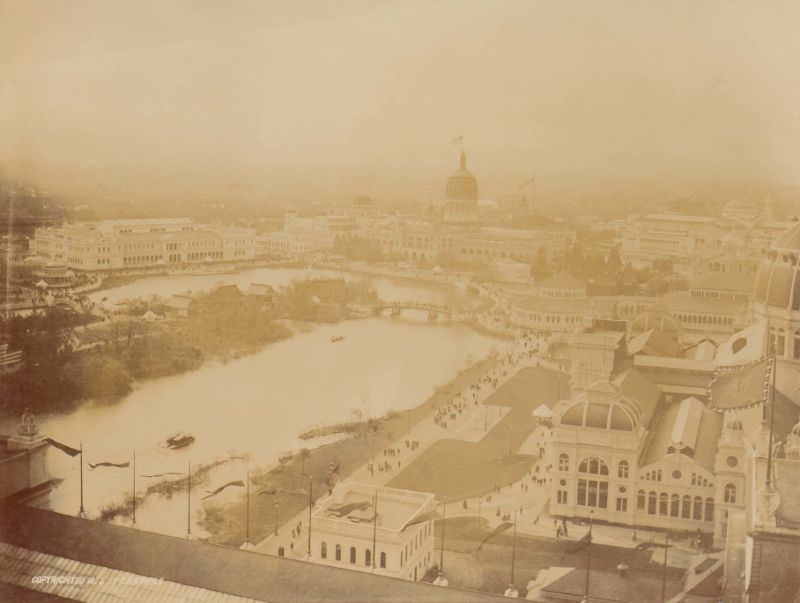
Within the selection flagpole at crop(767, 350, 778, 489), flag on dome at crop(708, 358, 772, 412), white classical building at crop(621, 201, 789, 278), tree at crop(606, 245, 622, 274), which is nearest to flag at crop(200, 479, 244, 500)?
tree at crop(606, 245, 622, 274)

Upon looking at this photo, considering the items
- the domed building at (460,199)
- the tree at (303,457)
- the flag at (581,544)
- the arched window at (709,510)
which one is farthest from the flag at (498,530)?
the domed building at (460,199)

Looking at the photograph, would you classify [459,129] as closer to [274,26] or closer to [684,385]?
[274,26]

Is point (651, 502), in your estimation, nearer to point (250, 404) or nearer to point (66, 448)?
point (250, 404)

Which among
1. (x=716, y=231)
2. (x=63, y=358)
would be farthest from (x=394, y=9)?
(x=63, y=358)

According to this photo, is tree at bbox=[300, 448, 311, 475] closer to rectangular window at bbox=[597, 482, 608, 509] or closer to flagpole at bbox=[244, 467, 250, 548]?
flagpole at bbox=[244, 467, 250, 548]

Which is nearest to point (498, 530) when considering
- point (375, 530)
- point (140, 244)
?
point (375, 530)
